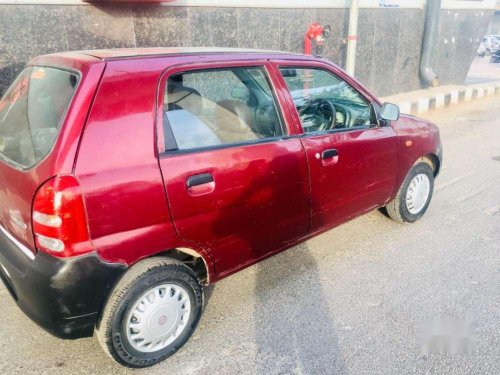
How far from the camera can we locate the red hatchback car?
2.04m

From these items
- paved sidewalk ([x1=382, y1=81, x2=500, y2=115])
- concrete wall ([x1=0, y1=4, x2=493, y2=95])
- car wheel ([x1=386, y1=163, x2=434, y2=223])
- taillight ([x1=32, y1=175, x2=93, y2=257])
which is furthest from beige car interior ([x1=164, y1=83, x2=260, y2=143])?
paved sidewalk ([x1=382, y1=81, x2=500, y2=115])

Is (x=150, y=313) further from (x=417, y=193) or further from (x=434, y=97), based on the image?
(x=434, y=97)

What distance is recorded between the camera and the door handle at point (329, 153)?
9.91ft

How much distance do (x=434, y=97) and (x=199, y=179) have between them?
417 inches

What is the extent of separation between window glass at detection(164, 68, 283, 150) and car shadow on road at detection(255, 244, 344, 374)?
116cm

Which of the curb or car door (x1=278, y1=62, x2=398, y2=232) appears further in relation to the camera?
the curb

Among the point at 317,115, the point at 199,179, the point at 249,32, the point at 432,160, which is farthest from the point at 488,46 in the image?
the point at 199,179

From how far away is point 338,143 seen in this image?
10.3 ft

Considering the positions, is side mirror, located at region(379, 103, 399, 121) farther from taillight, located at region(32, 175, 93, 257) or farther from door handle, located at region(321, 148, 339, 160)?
taillight, located at region(32, 175, 93, 257)

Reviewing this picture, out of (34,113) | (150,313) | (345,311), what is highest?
(34,113)

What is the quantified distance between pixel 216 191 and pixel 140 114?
0.60 m

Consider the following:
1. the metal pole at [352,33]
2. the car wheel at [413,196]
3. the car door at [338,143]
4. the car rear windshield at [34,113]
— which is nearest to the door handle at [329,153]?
the car door at [338,143]

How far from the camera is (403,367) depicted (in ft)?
7.80

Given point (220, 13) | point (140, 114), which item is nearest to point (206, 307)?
point (140, 114)
